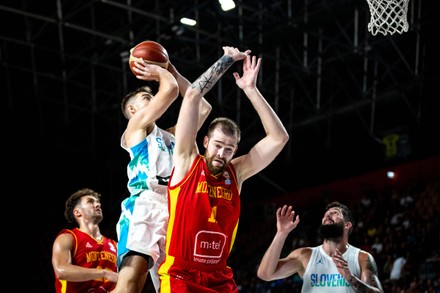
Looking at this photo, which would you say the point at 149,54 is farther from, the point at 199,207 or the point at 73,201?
the point at 73,201

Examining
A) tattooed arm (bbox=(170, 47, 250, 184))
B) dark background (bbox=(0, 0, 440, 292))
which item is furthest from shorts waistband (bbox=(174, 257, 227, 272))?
dark background (bbox=(0, 0, 440, 292))

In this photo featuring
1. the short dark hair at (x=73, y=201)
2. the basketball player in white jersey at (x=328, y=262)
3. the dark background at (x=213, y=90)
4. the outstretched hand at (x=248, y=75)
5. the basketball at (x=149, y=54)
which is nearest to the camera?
the outstretched hand at (x=248, y=75)

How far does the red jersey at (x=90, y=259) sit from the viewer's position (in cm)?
691

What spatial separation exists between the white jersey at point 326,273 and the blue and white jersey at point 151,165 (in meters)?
1.53

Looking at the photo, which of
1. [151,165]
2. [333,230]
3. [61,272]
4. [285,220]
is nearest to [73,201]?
[61,272]

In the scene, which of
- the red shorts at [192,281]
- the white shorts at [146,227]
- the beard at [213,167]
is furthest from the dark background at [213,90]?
the red shorts at [192,281]

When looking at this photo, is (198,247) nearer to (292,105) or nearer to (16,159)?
(292,105)

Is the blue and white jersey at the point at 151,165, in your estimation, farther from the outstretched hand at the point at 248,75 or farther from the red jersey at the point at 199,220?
the outstretched hand at the point at 248,75

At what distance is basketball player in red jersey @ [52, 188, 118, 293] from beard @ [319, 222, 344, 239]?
187 centimetres

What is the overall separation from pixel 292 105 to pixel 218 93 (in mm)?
2095

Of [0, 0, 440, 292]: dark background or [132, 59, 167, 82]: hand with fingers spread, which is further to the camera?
[0, 0, 440, 292]: dark background

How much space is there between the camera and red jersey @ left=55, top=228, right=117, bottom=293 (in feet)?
22.7

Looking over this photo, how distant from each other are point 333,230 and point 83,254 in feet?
7.43

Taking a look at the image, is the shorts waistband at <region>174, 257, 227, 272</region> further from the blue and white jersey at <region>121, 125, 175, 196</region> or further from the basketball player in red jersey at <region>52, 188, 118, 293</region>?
the basketball player in red jersey at <region>52, 188, 118, 293</region>
